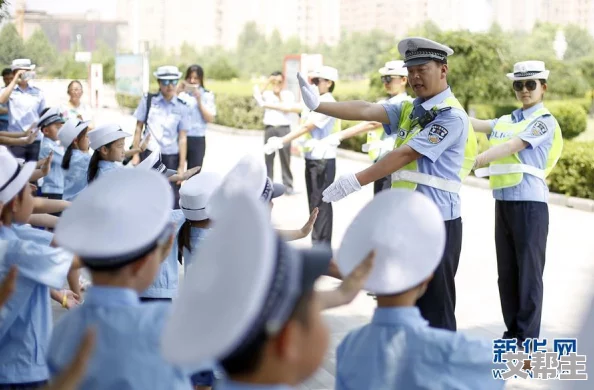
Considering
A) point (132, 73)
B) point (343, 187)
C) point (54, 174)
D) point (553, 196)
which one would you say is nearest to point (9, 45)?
point (132, 73)

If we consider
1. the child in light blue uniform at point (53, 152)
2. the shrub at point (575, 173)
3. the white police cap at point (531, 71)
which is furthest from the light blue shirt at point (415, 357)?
the shrub at point (575, 173)

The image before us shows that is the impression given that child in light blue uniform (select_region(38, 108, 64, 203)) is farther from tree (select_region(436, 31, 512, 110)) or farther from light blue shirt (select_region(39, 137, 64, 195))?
tree (select_region(436, 31, 512, 110))

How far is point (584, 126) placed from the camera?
2519 cm

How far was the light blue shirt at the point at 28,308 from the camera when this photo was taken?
336 centimetres

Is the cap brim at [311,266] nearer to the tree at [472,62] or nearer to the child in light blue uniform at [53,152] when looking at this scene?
the child in light blue uniform at [53,152]

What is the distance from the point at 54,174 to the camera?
27.7 ft

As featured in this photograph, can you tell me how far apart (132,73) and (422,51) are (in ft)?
63.7

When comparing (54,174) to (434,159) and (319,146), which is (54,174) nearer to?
(319,146)

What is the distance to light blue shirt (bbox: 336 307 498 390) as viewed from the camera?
276cm

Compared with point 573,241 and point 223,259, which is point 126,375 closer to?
point 223,259

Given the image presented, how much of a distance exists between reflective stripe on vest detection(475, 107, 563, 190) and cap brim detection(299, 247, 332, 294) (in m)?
4.01

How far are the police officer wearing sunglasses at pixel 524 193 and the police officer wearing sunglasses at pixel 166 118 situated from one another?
16.0 feet

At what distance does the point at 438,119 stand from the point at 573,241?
5.66 m

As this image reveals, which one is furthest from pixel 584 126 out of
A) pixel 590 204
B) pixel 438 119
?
pixel 438 119
